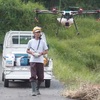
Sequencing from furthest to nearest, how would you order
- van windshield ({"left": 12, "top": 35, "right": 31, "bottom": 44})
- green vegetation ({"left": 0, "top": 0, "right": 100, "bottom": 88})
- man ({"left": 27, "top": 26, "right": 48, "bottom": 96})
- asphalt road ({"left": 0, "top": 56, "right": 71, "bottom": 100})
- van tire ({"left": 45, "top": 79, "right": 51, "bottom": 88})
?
green vegetation ({"left": 0, "top": 0, "right": 100, "bottom": 88}) → van windshield ({"left": 12, "top": 35, "right": 31, "bottom": 44}) → van tire ({"left": 45, "top": 79, "right": 51, "bottom": 88}) → man ({"left": 27, "top": 26, "right": 48, "bottom": 96}) → asphalt road ({"left": 0, "top": 56, "right": 71, "bottom": 100})

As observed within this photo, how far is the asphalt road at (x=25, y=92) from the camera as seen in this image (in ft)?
45.7

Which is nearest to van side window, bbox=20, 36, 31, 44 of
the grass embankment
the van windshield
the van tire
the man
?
the van windshield

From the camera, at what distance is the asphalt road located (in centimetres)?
1392

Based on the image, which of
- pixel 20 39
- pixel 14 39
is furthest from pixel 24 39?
pixel 14 39

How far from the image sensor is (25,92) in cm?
1495

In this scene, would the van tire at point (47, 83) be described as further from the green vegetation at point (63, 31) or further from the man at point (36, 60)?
the green vegetation at point (63, 31)

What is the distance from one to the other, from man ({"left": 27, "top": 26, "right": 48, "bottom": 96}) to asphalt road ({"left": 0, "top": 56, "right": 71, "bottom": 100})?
0.35 meters

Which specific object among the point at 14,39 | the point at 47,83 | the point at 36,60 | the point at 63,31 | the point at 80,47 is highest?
the point at 36,60

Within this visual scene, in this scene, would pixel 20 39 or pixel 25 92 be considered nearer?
pixel 25 92

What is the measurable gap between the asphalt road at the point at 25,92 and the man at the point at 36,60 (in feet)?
1.13

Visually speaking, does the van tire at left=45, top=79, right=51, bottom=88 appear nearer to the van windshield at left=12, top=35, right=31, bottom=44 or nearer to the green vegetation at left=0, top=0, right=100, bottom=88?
the van windshield at left=12, top=35, right=31, bottom=44

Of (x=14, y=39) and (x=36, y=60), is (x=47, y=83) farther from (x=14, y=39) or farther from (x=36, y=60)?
(x=14, y=39)

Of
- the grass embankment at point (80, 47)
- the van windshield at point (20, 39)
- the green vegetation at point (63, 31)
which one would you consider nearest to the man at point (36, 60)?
the van windshield at point (20, 39)

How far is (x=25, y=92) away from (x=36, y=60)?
1.18m
